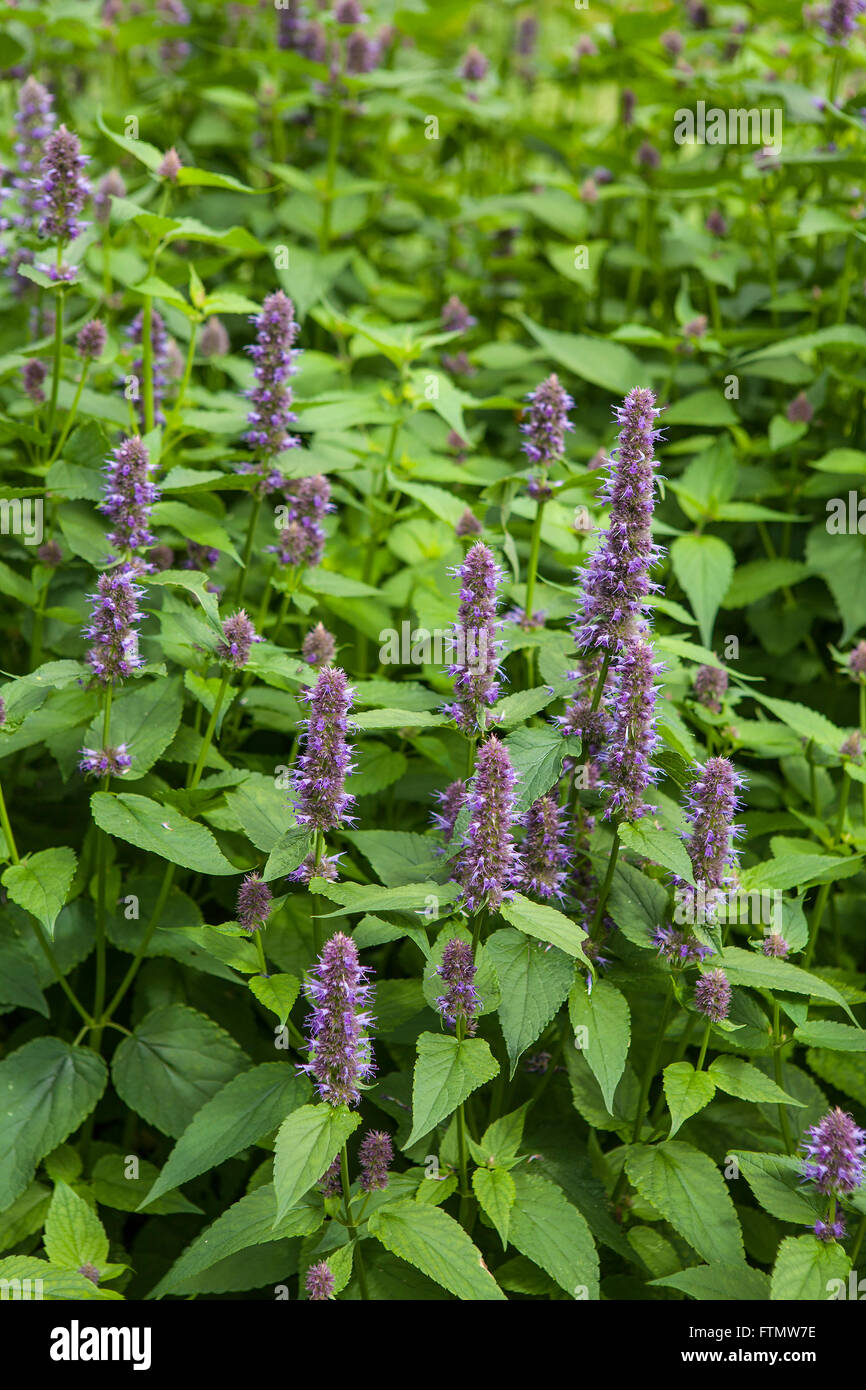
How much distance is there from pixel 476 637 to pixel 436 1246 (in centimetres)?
149

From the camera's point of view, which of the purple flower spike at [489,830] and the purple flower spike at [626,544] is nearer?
the purple flower spike at [489,830]

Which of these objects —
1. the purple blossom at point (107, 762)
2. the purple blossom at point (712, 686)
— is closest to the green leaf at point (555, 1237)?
the purple blossom at point (107, 762)

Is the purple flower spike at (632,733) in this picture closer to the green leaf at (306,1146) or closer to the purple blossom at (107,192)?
the green leaf at (306,1146)

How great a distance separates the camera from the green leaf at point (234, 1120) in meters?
3.30

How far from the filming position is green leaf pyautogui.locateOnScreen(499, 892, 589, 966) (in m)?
2.95

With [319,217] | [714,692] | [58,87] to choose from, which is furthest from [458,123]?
[714,692]

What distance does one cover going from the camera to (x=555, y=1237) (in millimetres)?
3254

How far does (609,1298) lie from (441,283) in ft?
19.6

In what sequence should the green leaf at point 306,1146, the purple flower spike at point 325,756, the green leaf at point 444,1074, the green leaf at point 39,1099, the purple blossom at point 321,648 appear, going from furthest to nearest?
the purple blossom at point 321,648, the green leaf at point 39,1099, the purple flower spike at point 325,756, the green leaf at point 444,1074, the green leaf at point 306,1146

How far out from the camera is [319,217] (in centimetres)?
682

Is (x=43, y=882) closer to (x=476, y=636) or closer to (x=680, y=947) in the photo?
(x=476, y=636)

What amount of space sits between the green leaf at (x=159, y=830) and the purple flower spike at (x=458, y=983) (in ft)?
2.04

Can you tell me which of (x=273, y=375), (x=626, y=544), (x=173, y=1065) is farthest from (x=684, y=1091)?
(x=273, y=375)
